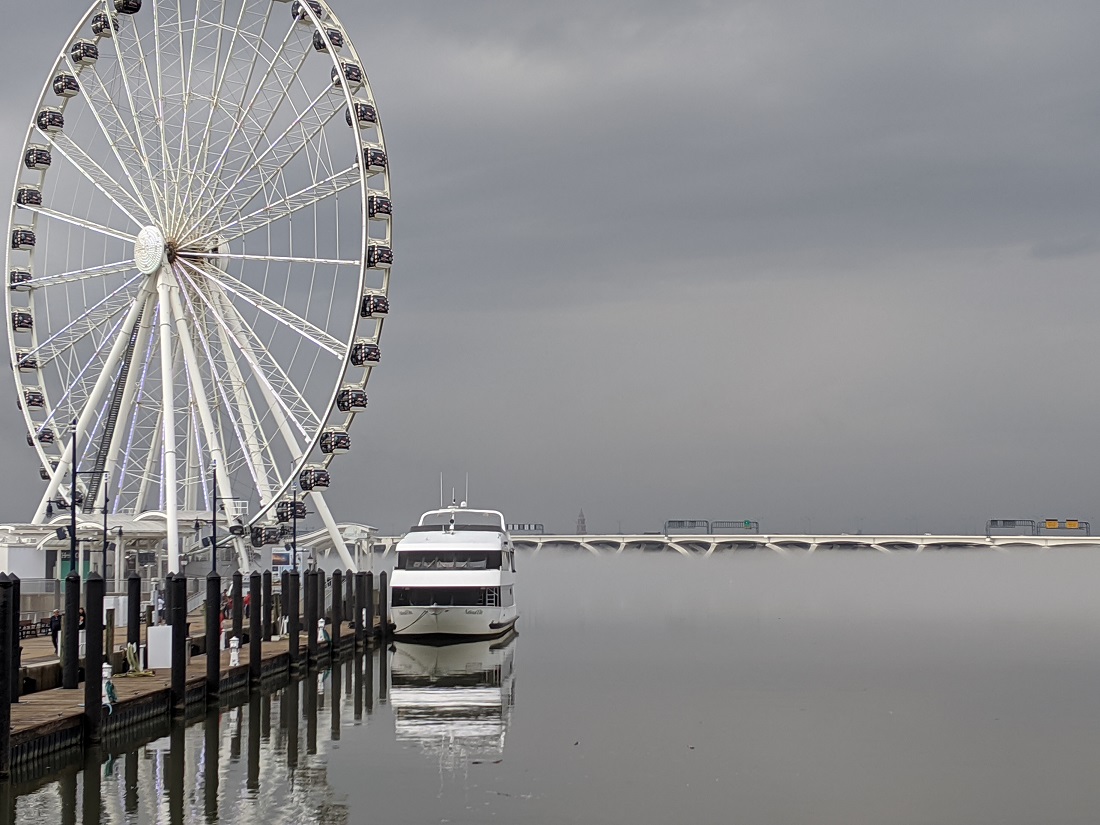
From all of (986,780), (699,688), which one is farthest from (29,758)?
(699,688)

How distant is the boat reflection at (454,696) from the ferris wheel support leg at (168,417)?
10.0 metres

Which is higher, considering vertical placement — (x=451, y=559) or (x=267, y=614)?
(x=451, y=559)

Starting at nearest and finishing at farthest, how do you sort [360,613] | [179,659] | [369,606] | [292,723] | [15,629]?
[15,629], [179,659], [292,723], [360,613], [369,606]

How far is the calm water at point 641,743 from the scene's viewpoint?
28109mm

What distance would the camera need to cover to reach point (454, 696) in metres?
46.8

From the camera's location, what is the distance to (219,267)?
192ft

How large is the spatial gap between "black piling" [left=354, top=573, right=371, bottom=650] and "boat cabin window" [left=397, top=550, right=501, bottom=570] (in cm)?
271

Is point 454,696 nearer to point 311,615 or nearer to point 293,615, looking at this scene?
point 293,615

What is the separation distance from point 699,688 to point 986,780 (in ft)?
63.9

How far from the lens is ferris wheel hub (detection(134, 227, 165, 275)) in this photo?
57531 millimetres

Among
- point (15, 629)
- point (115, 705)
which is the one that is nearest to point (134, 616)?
point (115, 705)

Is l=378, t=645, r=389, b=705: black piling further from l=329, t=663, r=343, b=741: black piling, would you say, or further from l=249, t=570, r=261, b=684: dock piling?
l=249, t=570, r=261, b=684: dock piling

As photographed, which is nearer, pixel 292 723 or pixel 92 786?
pixel 92 786

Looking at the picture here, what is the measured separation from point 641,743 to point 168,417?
2732 centimetres
